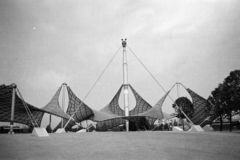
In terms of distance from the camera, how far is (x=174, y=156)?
24.5 feet

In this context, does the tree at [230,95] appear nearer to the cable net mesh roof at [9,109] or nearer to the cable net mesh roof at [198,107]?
the cable net mesh roof at [198,107]

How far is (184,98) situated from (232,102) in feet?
71.2

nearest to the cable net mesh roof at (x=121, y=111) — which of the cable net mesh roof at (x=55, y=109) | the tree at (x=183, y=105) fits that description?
the tree at (x=183, y=105)

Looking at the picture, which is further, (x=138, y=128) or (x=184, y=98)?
(x=138, y=128)

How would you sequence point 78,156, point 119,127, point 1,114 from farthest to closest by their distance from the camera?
point 119,127 < point 1,114 < point 78,156

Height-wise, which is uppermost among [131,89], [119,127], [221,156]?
[131,89]

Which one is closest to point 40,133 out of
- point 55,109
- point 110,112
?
point 55,109

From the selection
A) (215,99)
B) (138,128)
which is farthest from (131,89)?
(215,99)

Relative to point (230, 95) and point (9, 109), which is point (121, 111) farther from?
point (230, 95)

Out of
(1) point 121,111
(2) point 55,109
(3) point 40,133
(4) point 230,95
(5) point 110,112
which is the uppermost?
(4) point 230,95

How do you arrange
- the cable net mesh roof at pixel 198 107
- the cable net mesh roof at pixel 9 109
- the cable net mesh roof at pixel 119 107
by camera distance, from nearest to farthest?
1. the cable net mesh roof at pixel 9 109
2. the cable net mesh roof at pixel 198 107
3. the cable net mesh roof at pixel 119 107

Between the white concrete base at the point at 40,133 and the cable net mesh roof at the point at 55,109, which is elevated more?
the cable net mesh roof at the point at 55,109

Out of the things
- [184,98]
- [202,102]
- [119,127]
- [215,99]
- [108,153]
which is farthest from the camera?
[119,127]

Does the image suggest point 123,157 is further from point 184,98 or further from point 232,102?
point 184,98
